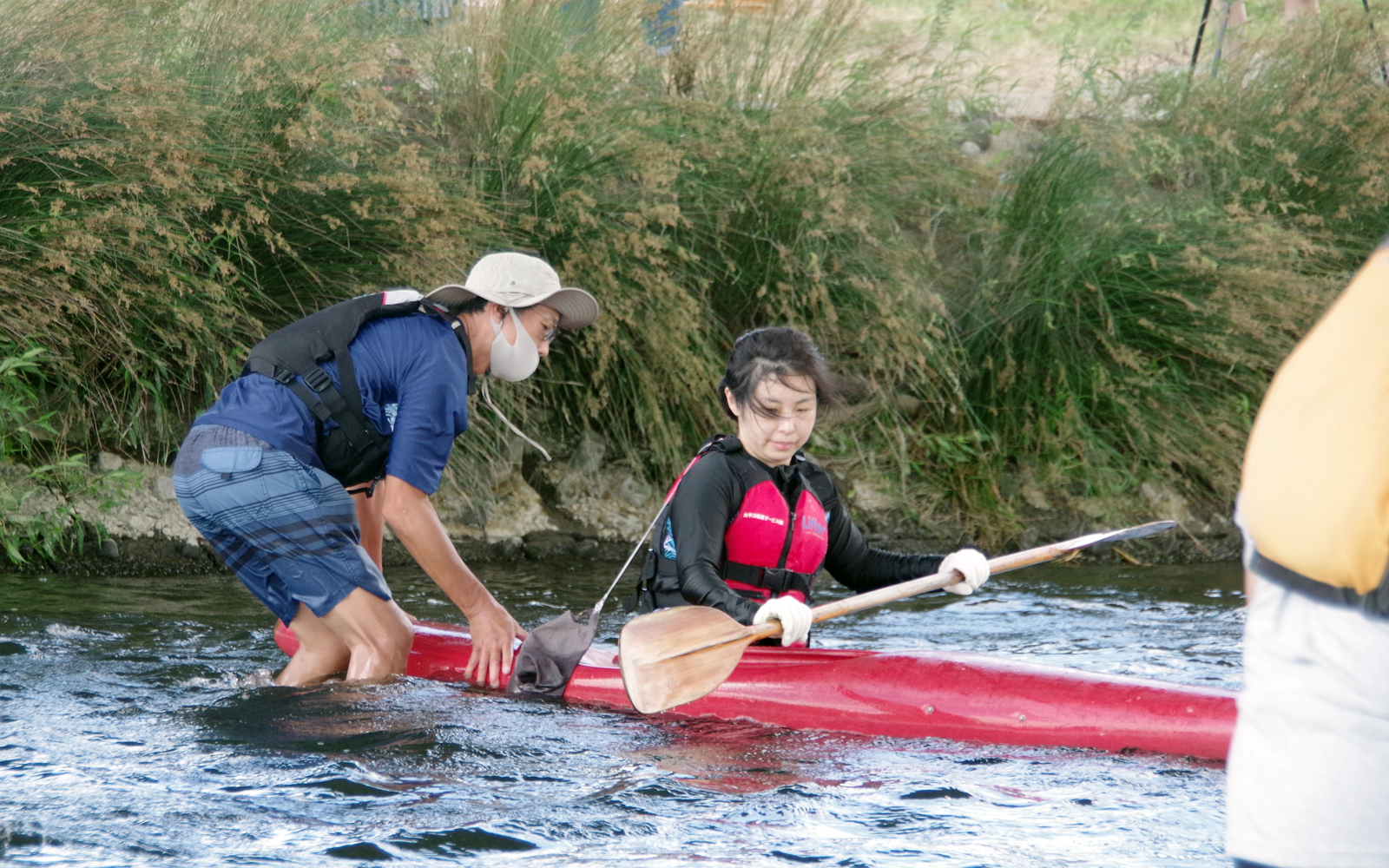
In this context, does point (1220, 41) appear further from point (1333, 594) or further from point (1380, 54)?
point (1333, 594)

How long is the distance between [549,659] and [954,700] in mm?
1120

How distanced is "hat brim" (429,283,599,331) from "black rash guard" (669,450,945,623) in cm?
60

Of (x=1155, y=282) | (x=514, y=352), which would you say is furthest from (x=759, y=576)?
(x=1155, y=282)

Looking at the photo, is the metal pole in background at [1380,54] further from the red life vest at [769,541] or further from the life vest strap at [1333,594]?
the life vest strap at [1333,594]

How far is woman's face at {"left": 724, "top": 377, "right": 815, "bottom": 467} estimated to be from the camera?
11.3 ft

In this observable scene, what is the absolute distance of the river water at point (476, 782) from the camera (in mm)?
2404

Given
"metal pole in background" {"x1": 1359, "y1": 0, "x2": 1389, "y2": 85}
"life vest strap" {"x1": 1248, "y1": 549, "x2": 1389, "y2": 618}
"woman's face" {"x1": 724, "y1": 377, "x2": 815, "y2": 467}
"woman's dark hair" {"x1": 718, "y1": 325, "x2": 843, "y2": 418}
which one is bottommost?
"life vest strap" {"x1": 1248, "y1": 549, "x2": 1389, "y2": 618}

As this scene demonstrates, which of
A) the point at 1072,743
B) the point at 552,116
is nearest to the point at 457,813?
the point at 1072,743

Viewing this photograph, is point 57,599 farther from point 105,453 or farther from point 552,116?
point 552,116

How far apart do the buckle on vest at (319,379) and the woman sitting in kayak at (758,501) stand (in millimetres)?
988

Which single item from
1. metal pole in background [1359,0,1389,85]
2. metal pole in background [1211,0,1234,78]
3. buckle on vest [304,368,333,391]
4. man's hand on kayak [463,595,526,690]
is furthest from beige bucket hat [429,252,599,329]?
metal pole in background [1359,0,1389,85]

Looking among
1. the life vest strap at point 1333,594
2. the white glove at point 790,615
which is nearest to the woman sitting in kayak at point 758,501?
the white glove at point 790,615

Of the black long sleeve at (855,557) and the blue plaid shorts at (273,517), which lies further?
the black long sleeve at (855,557)

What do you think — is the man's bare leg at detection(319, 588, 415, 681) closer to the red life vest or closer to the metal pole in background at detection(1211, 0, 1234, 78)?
the red life vest
